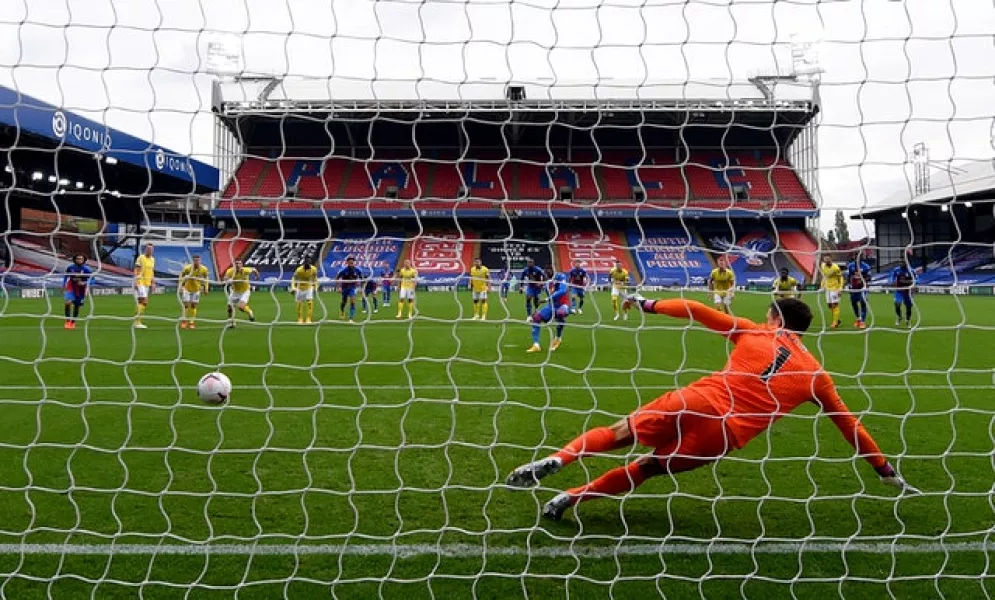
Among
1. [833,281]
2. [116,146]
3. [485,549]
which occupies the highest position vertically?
[116,146]

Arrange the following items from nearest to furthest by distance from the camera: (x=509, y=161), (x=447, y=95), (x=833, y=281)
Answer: (x=509, y=161), (x=447, y=95), (x=833, y=281)

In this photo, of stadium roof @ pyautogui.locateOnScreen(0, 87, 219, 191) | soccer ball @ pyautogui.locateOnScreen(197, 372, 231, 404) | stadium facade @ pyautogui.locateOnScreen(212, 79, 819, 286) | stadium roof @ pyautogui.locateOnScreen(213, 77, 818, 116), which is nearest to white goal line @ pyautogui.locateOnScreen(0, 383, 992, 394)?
stadium facade @ pyautogui.locateOnScreen(212, 79, 819, 286)

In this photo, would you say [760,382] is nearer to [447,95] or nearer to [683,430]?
[683,430]

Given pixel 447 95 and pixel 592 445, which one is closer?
pixel 592 445

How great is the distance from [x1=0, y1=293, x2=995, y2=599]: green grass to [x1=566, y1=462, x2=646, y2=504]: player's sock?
0.53 feet

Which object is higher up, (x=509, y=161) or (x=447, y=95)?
(x=447, y=95)

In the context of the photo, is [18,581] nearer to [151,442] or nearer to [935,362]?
[151,442]

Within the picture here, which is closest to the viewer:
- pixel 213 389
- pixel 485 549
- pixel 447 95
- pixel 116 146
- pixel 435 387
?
pixel 485 549

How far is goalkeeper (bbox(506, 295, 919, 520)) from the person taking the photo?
3514 mm

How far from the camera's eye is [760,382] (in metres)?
3.53

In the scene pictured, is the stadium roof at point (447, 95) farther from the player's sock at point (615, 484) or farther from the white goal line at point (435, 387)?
the white goal line at point (435, 387)

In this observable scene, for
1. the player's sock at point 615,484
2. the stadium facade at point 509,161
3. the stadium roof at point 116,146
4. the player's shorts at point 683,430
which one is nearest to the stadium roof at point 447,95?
the stadium facade at point 509,161

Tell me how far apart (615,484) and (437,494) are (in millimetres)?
1045

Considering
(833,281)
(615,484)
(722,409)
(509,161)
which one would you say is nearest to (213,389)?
(509,161)
